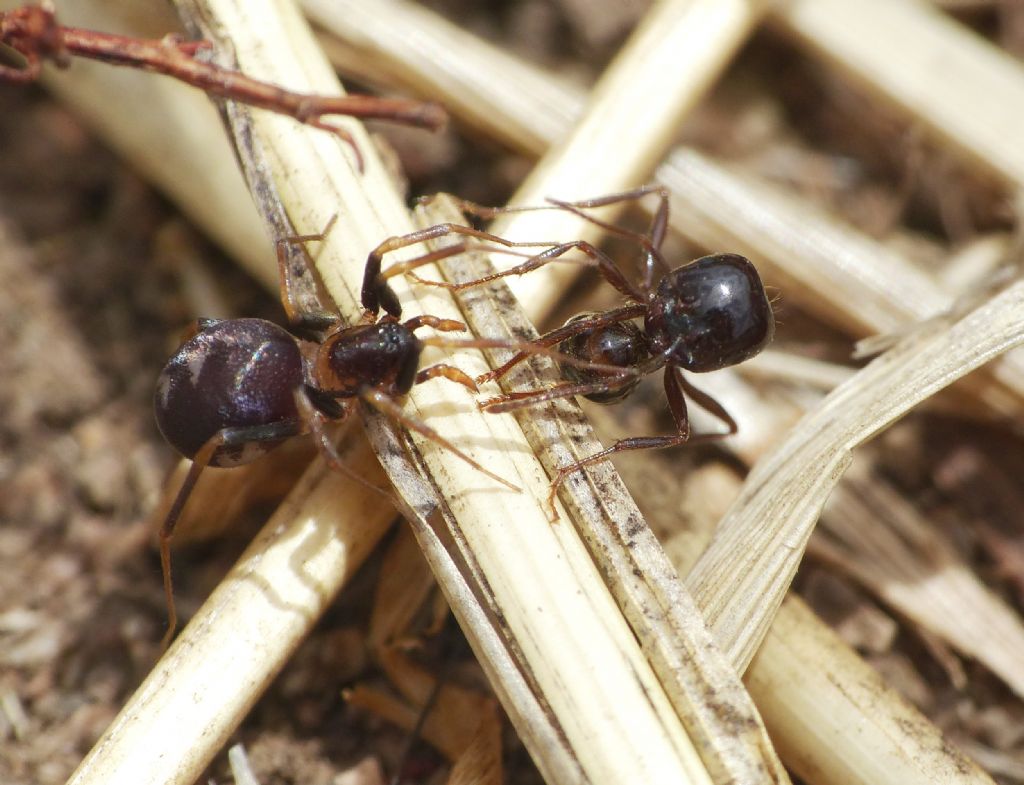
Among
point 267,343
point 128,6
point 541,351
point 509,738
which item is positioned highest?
point 541,351

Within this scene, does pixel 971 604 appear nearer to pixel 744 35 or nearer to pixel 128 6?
pixel 744 35

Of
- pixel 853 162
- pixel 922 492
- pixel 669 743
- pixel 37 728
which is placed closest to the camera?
pixel 669 743

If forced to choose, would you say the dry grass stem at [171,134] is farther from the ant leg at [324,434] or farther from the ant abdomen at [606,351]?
the ant abdomen at [606,351]

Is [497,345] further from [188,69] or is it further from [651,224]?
[651,224]

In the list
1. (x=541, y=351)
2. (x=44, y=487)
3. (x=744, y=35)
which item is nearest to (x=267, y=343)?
(x=541, y=351)

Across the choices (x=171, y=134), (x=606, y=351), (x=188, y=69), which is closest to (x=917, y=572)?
(x=606, y=351)

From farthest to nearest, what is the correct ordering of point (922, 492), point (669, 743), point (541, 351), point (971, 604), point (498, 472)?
point (922, 492) → point (971, 604) → point (541, 351) → point (498, 472) → point (669, 743)
